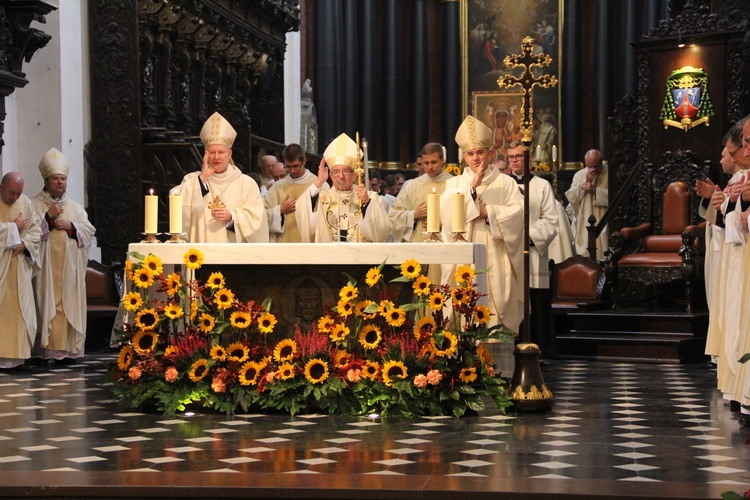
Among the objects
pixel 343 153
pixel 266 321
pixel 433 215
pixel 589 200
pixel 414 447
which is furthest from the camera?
pixel 589 200

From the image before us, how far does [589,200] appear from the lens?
18.1 metres

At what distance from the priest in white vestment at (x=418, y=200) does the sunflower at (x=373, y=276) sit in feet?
7.41

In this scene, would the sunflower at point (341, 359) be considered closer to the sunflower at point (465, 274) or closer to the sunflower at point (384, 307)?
the sunflower at point (384, 307)

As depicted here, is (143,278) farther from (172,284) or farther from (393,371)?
(393,371)

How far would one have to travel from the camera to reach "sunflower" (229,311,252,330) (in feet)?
25.3

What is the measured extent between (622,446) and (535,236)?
14.6ft

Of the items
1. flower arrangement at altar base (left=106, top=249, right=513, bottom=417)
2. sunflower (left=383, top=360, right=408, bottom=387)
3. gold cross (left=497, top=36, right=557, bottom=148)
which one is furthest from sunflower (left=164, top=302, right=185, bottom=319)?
gold cross (left=497, top=36, right=557, bottom=148)

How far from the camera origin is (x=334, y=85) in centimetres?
2453

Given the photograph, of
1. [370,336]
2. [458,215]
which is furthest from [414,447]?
[458,215]

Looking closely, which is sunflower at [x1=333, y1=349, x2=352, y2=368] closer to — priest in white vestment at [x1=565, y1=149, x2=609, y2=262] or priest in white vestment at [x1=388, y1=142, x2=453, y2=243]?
priest in white vestment at [x1=388, y1=142, x2=453, y2=243]

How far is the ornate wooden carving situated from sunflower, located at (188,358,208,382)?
4.33 m

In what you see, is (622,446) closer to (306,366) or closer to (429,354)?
(429,354)

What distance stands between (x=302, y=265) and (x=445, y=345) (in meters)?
1.22

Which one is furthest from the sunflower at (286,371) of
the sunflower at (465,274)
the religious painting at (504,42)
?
Result: the religious painting at (504,42)
